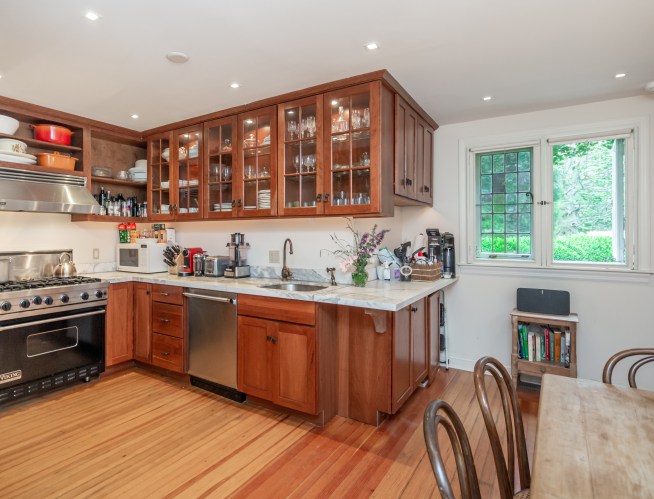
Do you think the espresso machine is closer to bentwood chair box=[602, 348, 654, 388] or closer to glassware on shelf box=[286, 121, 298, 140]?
glassware on shelf box=[286, 121, 298, 140]

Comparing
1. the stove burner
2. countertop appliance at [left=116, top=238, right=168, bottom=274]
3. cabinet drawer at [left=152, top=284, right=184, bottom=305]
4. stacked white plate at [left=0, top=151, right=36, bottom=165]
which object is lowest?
cabinet drawer at [left=152, top=284, right=184, bottom=305]

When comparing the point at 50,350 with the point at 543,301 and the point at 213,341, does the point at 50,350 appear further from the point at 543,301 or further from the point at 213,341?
the point at 543,301

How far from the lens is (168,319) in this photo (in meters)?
3.29

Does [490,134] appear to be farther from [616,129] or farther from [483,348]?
[483,348]

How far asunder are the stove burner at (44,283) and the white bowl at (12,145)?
3.58ft

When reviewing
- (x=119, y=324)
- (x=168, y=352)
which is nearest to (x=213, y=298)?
(x=168, y=352)

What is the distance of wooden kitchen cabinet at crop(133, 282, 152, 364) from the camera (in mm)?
3436

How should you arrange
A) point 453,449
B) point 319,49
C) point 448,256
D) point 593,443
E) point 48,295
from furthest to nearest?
point 448,256 < point 48,295 < point 319,49 < point 593,443 < point 453,449

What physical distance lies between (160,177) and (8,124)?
127cm

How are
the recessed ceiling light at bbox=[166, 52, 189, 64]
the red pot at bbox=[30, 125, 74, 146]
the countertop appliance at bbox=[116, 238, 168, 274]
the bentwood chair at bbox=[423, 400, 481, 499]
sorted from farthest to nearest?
the countertop appliance at bbox=[116, 238, 168, 274]
the red pot at bbox=[30, 125, 74, 146]
the recessed ceiling light at bbox=[166, 52, 189, 64]
the bentwood chair at bbox=[423, 400, 481, 499]

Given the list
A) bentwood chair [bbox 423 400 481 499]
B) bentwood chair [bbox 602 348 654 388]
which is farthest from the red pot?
bentwood chair [bbox 602 348 654 388]

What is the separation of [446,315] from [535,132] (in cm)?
187

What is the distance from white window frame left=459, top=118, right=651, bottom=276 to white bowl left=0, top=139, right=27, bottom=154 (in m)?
3.90

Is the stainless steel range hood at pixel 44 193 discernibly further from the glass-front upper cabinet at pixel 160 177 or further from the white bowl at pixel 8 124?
the glass-front upper cabinet at pixel 160 177
